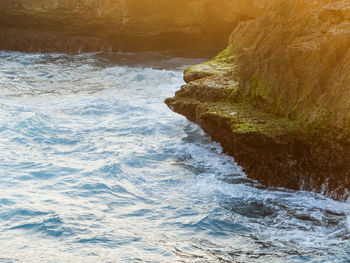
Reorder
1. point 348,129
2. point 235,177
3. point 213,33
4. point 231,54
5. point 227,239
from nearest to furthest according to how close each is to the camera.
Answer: point 227,239 < point 348,129 < point 235,177 < point 231,54 < point 213,33

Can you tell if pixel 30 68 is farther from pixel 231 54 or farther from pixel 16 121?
pixel 231 54

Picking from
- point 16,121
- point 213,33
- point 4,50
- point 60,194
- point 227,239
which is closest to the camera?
point 227,239

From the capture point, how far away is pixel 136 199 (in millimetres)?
7586

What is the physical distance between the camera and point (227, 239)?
6301 mm

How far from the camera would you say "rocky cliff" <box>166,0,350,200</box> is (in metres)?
7.40

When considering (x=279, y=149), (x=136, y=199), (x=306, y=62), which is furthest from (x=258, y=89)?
(x=136, y=199)

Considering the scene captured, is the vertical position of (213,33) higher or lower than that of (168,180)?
higher

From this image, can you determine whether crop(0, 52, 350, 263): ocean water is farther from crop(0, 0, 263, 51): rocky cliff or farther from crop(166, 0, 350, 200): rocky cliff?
crop(0, 0, 263, 51): rocky cliff

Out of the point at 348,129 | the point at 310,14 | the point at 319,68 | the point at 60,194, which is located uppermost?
the point at 310,14

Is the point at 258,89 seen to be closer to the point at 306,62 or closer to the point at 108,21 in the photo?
the point at 306,62

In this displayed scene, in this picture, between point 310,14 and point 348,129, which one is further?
point 310,14

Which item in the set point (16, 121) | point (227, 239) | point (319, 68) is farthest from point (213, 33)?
point (227, 239)

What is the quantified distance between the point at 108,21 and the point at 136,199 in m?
15.6

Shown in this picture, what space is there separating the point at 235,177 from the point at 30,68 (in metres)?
12.1
